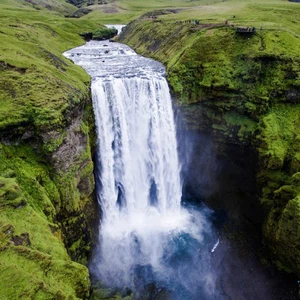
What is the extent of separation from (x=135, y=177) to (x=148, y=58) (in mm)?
18410

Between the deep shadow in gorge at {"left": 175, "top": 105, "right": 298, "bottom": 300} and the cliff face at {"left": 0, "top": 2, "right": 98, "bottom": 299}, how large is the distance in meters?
9.45

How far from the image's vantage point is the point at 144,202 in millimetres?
25062

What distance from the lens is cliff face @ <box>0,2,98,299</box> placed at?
36.5ft

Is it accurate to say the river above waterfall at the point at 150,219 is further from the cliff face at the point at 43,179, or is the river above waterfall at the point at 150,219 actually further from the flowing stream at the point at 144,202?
the cliff face at the point at 43,179

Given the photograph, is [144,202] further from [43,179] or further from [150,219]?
[43,179]

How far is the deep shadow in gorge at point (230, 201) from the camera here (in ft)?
64.4

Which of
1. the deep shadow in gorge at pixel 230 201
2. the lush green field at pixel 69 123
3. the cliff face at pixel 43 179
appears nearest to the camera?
the cliff face at pixel 43 179

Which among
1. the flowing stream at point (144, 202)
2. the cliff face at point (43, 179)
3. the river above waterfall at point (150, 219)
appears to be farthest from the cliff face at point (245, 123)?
the cliff face at point (43, 179)

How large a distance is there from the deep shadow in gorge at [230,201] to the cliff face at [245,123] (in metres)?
0.09

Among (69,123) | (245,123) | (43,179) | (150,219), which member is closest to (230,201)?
(245,123)

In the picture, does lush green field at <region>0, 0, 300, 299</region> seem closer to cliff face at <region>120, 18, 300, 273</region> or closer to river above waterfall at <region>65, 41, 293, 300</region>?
cliff face at <region>120, 18, 300, 273</region>

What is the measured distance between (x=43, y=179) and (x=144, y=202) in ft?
36.0

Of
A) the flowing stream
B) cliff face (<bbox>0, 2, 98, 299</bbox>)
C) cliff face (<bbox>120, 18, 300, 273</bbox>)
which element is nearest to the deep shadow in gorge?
cliff face (<bbox>120, 18, 300, 273</bbox>)

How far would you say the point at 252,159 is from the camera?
2350 centimetres
